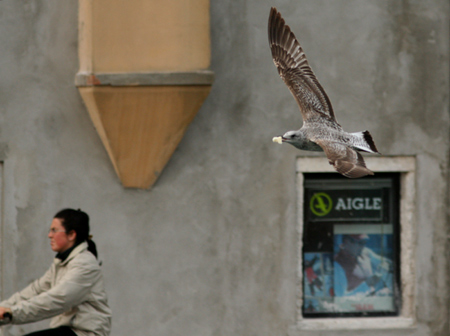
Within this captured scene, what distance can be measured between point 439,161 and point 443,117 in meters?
0.43

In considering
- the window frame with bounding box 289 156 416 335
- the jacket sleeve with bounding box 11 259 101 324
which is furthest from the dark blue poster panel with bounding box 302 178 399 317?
the jacket sleeve with bounding box 11 259 101 324

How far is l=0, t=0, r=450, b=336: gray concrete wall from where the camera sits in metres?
8.28

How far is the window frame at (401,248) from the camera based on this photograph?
342 inches

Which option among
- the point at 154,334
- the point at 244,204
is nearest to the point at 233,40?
the point at 244,204

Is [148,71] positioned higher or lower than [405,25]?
→ lower

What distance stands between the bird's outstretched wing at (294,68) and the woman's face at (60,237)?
6.75 feet

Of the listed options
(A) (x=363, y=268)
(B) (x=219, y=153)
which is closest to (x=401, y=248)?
(A) (x=363, y=268)

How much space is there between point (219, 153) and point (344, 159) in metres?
3.08

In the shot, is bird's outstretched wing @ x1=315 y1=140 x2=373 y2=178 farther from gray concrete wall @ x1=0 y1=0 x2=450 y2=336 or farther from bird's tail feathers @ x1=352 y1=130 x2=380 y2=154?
gray concrete wall @ x1=0 y1=0 x2=450 y2=336

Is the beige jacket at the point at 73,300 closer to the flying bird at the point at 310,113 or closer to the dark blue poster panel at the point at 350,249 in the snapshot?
the flying bird at the point at 310,113

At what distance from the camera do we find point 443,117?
885 centimetres

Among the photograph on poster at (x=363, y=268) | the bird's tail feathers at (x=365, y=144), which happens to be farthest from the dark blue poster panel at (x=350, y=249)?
the bird's tail feathers at (x=365, y=144)

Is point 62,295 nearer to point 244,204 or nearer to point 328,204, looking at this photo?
point 244,204

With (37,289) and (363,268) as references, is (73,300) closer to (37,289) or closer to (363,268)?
(37,289)
